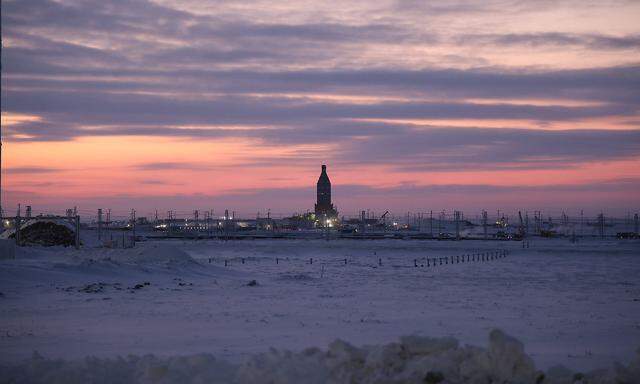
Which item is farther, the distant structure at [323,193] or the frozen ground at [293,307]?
the distant structure at [323,193]

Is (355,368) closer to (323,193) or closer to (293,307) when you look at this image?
(293,307)

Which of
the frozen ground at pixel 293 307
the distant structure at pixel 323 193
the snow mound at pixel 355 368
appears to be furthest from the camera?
the distant structure at pixel 323 193

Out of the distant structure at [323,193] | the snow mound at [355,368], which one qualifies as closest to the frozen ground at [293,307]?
the snow mound at [355,368]

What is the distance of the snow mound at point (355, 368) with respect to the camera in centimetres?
855

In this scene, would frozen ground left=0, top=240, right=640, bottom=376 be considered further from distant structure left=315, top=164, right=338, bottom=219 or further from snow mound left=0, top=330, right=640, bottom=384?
distant structure left=315, top=164, right=338, bottom=219

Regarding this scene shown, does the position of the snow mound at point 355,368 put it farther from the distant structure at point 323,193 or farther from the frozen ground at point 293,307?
the distant structure at point 323,193

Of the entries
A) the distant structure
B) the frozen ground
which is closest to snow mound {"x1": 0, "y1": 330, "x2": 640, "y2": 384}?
the frozen ground

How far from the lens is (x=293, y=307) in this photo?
1852cm

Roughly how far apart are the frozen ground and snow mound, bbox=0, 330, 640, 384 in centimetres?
201

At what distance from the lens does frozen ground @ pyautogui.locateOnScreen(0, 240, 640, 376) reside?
13055 mm

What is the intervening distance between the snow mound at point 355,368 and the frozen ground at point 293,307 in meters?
2.01

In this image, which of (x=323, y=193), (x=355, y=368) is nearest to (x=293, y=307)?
(x=355, y=368)

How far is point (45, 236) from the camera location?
43.9 m

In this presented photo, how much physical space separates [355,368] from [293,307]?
9729mm
